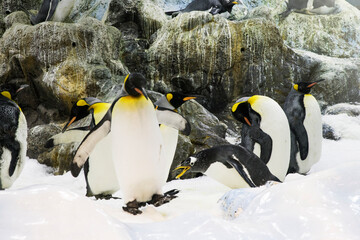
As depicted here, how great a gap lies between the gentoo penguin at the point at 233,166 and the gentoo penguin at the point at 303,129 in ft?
4.70

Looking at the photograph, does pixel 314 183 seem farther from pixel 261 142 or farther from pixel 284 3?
pixel 284 3

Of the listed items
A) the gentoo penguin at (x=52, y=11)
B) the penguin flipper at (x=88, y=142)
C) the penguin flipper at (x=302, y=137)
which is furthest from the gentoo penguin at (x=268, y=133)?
the gentoo penguin at (x=52, y=11)

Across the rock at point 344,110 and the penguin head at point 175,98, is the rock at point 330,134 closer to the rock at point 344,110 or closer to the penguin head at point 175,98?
the rock at point 344,110

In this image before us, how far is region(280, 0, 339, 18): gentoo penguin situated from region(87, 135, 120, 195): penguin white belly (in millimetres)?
7485

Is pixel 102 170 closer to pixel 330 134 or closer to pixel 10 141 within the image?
pixel 10 141

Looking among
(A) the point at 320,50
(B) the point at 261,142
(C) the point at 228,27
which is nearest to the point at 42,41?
(C) the point at 228,27

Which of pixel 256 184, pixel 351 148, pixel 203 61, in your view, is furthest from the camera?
pixel 203 61

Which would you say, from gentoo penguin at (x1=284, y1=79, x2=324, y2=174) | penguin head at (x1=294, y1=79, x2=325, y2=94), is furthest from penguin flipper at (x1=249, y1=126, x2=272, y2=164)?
penguin head at (x1=294, y1=79, x2=325, y2=94)

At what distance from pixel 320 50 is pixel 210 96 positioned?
3554 millimetres

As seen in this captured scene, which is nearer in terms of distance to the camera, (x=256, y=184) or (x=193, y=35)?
(x=256, y=184)

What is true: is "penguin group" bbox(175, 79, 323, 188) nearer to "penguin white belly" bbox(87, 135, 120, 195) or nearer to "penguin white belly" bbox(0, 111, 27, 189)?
"penguin white belly" bbox(87, 135, 120, 195)

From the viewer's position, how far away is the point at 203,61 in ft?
21.0

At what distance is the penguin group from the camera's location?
7.98 ft

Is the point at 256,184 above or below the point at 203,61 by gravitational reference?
above
